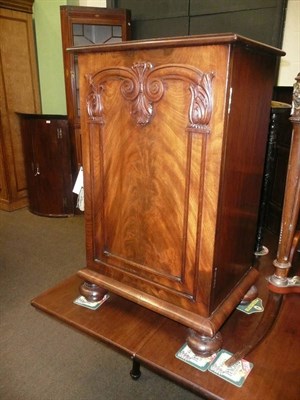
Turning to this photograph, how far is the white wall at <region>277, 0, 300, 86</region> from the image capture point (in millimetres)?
1872

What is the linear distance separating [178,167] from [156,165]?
5cm

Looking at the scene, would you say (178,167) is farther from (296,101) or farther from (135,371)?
(135,371)

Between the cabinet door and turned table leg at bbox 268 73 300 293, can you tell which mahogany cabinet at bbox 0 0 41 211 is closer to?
the cabinet door

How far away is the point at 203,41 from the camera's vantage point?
0.55m

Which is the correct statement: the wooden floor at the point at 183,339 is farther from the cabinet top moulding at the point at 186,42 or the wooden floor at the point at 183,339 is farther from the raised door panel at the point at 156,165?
the cabinet top moulding at the point at 186,42

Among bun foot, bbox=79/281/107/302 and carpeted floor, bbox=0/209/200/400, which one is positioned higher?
bun foot, bbox=79/281/107/302

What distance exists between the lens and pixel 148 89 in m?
0.64

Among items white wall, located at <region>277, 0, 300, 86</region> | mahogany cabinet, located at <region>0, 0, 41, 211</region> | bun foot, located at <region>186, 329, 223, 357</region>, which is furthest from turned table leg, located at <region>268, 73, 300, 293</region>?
mahogany cabinet, located at <region>0, 0, 41, 211</region>

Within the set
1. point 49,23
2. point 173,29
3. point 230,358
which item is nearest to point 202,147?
point 230,358

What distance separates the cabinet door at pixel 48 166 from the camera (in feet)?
8.48

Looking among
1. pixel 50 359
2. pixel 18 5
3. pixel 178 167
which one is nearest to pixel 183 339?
pixel 178 167

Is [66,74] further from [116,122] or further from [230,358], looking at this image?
[230,358]

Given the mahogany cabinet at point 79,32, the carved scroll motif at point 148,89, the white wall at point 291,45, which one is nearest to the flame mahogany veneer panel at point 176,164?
the carved scroll motif at point 148,89

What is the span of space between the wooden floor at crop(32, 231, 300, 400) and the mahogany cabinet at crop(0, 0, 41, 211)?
87.1 inches
